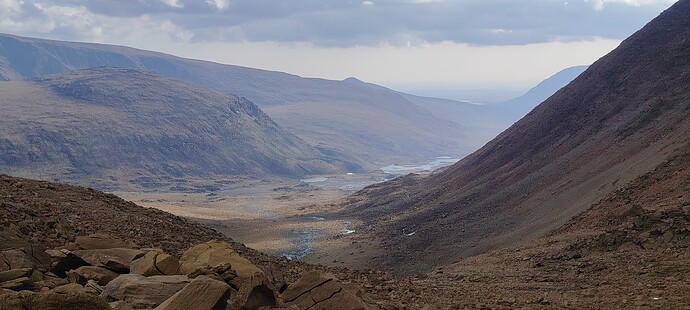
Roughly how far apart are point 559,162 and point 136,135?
4636 inches

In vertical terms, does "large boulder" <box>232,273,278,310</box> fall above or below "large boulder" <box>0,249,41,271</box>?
above

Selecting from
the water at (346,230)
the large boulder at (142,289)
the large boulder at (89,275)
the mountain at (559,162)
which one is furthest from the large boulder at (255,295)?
the water at (346,230)

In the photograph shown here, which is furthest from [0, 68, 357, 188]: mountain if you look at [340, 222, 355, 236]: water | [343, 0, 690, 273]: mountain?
[343, 0, 690, 273]: mountain

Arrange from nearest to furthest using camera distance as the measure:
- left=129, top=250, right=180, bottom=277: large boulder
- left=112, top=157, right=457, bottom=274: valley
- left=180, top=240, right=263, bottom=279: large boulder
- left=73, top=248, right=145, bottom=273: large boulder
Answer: left=129, top=250, right=180, bottom=277: large boulder < left=73, top=248, right=145, bottom=273: large boulder < left=180, top=240, right=263, bottom=279: large boulder < left=112, top=157, right=457, bottom=274: valley

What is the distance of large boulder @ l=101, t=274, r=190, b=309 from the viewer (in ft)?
28.9

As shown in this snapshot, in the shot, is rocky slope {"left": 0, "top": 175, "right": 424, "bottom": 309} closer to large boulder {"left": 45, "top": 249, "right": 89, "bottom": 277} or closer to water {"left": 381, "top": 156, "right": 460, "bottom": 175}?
large boulder {"left": 45, "top": 249, "right": 89, "bottom": 277}

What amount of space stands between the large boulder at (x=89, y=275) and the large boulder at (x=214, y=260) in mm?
1201

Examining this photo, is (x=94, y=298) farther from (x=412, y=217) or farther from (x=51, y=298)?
(x=412, y=217)

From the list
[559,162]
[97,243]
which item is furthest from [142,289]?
[559,162]

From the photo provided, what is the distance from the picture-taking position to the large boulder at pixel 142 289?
8805mm

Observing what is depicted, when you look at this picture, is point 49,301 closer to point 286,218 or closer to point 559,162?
point 559,162

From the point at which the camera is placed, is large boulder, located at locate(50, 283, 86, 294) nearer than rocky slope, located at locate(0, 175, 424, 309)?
Yes

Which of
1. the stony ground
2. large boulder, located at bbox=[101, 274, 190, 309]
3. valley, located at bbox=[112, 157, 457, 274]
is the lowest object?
valley, located at bbox=[112, 157, 457, 274]

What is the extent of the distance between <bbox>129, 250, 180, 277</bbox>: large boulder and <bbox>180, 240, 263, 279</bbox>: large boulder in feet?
0.90
